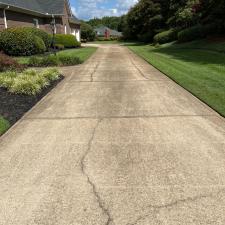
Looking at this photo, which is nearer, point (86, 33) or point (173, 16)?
point (173, 16)

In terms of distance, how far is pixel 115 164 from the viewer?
5.20 meters

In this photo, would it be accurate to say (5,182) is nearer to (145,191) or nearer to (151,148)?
(145,191)

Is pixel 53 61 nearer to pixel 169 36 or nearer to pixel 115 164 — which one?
pixel 115 164

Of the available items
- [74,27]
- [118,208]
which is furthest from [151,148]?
[74,27]

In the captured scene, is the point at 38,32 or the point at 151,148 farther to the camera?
the point at 38,32

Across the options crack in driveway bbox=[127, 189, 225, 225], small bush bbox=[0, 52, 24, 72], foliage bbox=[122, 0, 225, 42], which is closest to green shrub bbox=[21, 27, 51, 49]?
small bush bbox=[0, 52, 24, 72]

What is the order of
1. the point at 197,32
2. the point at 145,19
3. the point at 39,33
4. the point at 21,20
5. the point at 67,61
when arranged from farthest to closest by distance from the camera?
1. the point at 145,19
2. the point at 197,32
3. the point at 21,20
4. the point at 39,33
5. the point at 67,61

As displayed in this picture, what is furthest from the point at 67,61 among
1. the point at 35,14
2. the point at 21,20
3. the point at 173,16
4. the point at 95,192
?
the point at 173,16

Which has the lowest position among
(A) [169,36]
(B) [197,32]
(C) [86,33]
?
(C) [86,33]

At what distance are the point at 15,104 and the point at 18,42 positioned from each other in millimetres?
14874

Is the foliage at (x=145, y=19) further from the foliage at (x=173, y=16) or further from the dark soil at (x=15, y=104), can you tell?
the dark soil at (x=15, y=104)

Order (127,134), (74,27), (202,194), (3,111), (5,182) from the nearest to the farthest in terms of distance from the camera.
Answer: (202,194) < (5,182) < (127,134) < (3,111) < (74,27)

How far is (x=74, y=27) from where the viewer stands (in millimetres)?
49000

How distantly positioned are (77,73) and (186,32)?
68.7 ft
